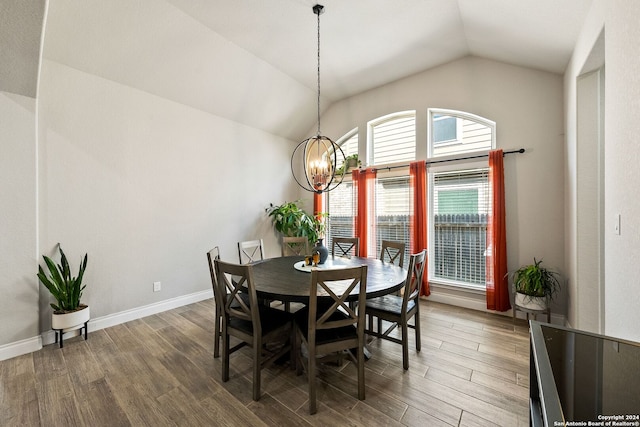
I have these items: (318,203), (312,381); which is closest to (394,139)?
(318,203)

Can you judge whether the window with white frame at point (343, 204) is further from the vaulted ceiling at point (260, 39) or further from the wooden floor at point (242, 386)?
the wooden floor at point (242, 386)

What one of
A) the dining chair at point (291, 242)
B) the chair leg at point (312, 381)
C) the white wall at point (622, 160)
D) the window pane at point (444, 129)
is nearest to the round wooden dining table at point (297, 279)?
the chair leg at point (312, 381)

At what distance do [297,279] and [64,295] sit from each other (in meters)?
2.48

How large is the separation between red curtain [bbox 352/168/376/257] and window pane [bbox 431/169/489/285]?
41.1 inches

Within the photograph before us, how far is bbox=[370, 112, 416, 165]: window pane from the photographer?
4.35 m

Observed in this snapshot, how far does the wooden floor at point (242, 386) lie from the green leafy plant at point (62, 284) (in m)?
0.43

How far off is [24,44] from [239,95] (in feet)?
7.76

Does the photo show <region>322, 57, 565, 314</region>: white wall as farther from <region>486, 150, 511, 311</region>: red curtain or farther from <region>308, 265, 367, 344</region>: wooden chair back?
<region>308, 265, 367, 344</region>: wooden chair back

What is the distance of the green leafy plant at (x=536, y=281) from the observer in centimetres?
291

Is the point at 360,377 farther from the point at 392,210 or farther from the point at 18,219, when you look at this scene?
the point at 18,219

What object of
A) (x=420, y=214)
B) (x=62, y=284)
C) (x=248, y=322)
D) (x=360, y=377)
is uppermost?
(x=420, y=214)

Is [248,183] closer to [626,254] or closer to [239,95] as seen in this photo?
[239,95]

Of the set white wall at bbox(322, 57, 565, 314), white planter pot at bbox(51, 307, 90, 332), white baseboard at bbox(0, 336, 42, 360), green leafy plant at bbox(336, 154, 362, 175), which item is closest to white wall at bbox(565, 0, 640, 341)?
white wall at bbox(322, 57, 565, 314)

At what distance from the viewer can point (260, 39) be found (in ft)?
11.1
